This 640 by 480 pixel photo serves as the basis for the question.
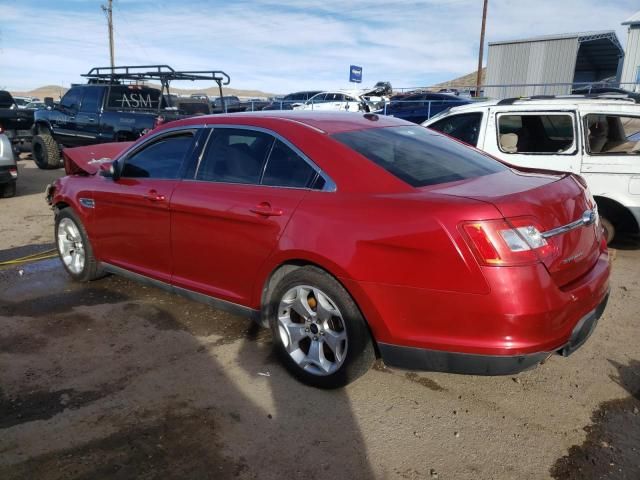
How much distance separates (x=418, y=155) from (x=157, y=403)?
2121 mm

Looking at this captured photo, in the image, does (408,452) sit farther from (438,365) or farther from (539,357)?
(539,357)

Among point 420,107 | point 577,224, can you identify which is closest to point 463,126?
point 577,224

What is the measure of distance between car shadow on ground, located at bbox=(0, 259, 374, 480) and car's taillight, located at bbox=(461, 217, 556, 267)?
3.68 feet

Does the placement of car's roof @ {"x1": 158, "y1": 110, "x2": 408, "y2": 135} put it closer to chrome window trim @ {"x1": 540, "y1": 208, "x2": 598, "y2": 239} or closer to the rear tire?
chrome window trim @ {"x1": 540, "y1": 208, "x2": 598, "y2": 239}

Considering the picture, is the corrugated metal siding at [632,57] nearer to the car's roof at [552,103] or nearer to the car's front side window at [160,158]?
the car's roof at [552,103]

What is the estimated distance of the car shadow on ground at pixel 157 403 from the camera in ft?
8.12

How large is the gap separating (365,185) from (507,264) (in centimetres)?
86

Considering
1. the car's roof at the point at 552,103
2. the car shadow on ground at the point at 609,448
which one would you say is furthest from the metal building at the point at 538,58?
the car shadow on ground at the point at 609,448

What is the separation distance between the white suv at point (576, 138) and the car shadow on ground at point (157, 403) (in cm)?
390

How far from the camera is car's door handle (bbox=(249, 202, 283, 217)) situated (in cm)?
308

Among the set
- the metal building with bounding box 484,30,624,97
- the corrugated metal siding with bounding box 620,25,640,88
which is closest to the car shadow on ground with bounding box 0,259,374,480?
the metal building with bounding box 484,30,624,97

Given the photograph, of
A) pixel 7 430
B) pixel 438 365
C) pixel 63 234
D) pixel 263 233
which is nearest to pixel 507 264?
pixel 438 365

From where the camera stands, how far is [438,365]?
103 inches

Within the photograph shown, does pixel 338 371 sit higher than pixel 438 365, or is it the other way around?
pixel 438 365
